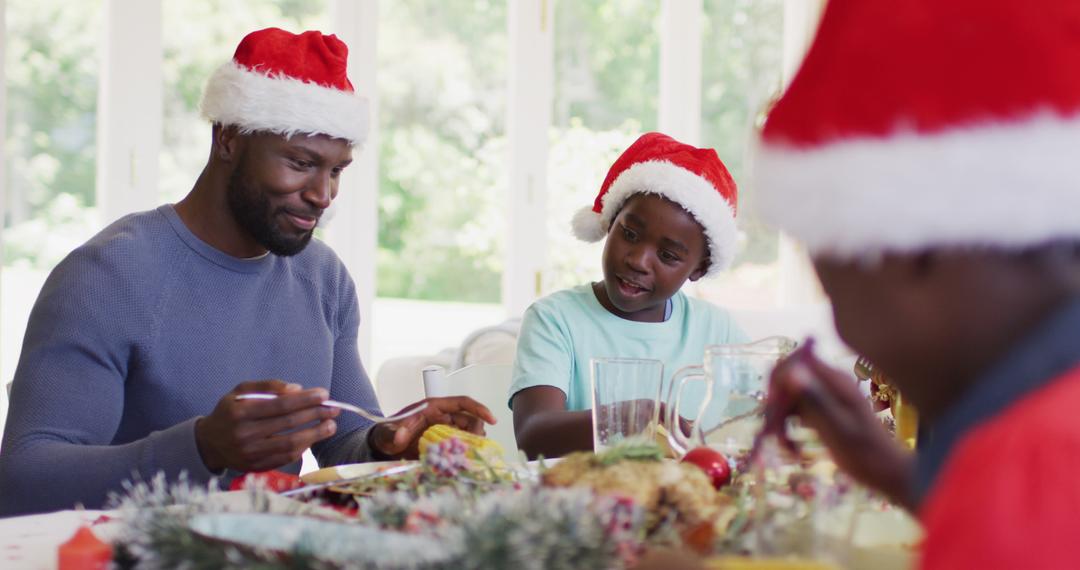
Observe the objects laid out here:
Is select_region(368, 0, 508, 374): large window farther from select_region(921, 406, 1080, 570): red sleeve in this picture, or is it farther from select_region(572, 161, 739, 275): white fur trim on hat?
select_region(921, 406, 1080, 570): red sleeve

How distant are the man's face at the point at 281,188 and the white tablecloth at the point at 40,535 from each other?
0.77 metres

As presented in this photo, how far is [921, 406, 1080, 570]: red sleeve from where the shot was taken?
0.49m

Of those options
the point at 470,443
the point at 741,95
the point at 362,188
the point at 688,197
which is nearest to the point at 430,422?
the point at 470,443

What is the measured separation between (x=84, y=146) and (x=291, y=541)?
3.36m

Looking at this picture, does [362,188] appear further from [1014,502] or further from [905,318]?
[1014,502]

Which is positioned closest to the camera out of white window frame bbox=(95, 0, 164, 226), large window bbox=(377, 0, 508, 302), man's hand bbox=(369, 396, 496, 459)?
man's hand bbox=(369, 396, 496, 459)

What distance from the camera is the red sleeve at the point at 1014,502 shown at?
→ 1.59 feet

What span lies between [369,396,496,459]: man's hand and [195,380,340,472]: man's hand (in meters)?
0.24

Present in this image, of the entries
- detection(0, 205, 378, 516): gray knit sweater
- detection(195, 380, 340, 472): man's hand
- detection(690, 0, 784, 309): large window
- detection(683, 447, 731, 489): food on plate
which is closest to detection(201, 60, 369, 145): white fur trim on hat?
detection(0, 205, 378, 516): gray knit sweater

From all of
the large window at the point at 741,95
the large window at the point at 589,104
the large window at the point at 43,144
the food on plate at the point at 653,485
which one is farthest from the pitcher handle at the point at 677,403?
the large window at the point at 741,95

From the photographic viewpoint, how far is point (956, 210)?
1.93 ft

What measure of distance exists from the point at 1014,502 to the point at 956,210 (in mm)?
171

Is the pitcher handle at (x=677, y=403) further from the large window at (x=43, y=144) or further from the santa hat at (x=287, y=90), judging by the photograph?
the large window at (x=43, y=144)

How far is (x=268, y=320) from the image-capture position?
1.93m
